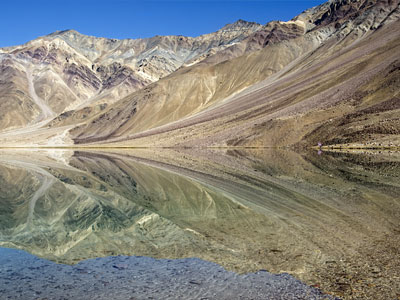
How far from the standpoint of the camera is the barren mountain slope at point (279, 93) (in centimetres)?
6800

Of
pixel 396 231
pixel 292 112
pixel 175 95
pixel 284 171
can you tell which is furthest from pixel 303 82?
→ pixel 396 231

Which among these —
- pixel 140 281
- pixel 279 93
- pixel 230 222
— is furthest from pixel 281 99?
pixel 140 281

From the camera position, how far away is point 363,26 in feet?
405

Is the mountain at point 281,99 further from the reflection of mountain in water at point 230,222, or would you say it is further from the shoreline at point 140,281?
the shoreline at point 140,281

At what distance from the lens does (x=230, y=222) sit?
1448 cm

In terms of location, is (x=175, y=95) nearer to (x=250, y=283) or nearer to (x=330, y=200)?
(x=330, y=200)

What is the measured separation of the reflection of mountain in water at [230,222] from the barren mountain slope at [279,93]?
38.8 meters

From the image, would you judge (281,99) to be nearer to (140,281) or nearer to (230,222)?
(230,222)

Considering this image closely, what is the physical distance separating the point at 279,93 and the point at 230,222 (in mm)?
80491

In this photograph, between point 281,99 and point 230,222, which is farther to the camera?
point 281,99

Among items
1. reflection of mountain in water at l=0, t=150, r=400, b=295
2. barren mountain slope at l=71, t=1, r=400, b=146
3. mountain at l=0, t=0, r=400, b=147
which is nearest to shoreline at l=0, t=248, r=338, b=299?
reflection of mountain in water at l=0, t=150, r=400, b=295

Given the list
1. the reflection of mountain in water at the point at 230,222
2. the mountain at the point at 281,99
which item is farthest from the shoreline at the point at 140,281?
the mountain at the point at 281,99

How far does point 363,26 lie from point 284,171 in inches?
4332

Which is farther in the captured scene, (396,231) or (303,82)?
(303,82)
